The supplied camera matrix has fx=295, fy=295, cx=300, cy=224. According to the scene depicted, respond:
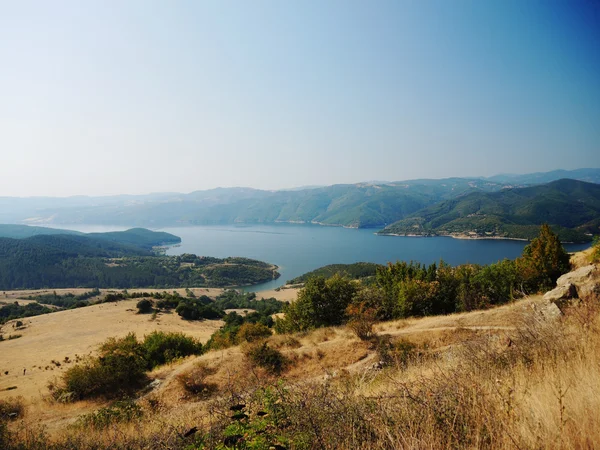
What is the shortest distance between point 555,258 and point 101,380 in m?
29.2

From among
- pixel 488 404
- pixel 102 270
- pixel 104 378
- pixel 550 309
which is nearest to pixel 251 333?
pixel 104 378

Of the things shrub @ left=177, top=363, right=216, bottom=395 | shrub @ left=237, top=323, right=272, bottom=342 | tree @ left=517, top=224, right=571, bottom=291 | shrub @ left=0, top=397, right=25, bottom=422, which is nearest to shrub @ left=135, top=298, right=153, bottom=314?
shrub @ left=237, top=323, right=272, bottom=342

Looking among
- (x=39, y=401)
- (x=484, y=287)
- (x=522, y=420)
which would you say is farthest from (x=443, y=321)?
(x=39, y=401)

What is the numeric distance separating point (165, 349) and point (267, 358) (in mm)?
10337

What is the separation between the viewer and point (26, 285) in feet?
368

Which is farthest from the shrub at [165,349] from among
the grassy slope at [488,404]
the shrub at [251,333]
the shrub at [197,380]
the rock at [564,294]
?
the rock at [564,294]

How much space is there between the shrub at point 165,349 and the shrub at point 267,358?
764 cm

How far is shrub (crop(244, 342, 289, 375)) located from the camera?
13.4m

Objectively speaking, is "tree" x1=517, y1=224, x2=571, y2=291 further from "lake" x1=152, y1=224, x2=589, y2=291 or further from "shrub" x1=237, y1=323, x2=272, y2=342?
"lake" x1=152, y1=224, x2=589, y2=291

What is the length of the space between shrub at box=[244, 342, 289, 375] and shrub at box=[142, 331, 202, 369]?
7643 mm

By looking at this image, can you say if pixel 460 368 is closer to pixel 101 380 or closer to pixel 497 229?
pixel 101 380

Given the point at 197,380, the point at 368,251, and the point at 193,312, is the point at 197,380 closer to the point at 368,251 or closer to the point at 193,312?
the point at 193,312

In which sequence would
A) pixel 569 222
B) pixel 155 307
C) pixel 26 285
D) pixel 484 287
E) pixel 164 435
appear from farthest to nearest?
pixel 569 222 → pixel 26 285 → pixel 155 307 → pixel 484 287 → pixel 164 435

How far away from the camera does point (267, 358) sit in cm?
1380
